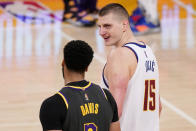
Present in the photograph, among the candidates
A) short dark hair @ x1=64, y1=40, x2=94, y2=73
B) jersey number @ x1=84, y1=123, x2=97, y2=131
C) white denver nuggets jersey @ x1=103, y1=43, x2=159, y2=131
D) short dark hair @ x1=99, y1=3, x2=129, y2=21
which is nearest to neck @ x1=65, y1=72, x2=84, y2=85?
short dark hair @ x1=64, y1=40, x2=94, y2=73

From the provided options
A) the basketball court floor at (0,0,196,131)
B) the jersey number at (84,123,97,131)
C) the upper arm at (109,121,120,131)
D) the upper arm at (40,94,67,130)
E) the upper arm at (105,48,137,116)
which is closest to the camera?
the upper arm at (40,94,67,130)

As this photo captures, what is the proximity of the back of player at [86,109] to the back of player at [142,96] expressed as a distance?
695mm

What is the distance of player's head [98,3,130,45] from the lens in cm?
434

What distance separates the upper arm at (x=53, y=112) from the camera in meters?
3.31

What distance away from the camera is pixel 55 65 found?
10.9 m

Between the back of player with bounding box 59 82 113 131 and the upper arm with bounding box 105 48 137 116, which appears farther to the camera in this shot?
the upper arm with bounding box 105 48 137 116

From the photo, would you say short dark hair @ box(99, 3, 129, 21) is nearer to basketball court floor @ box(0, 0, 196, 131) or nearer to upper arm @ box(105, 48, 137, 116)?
upper arm @ box(105, 48, 137, 116)

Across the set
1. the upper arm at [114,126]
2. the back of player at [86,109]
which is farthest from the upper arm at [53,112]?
the upper arm at [114,126]

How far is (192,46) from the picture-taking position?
1259cm

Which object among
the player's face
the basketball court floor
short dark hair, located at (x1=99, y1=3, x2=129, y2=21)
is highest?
short dark hair, located at (x1=99, y1=3, x2=129, y2=21)

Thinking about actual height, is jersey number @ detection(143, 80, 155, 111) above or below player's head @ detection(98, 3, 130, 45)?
below

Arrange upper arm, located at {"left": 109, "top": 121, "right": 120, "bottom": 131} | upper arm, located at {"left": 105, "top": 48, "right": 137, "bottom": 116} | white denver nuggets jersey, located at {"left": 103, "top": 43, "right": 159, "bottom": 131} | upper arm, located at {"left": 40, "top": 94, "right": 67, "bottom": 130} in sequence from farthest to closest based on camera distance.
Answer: white denver nuggets jersey, located at {"left": 103, "top": 43, "right": 159, "bottom": 131}, upper arm, located at {"left": 105, "top": 48, "right": 137, "bottom": 116}, upper arm, located at {"left": 109, "top": 121, "right": 120, "bottom": 131}, upper arm, located at {"left": 40, "top": 94, "right": 67, "bottom": 130}

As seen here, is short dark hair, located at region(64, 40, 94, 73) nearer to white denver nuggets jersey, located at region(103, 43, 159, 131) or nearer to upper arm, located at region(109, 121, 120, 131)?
upper arm, located at region(109, 121, 120, 131)

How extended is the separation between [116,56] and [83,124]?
887 mm
